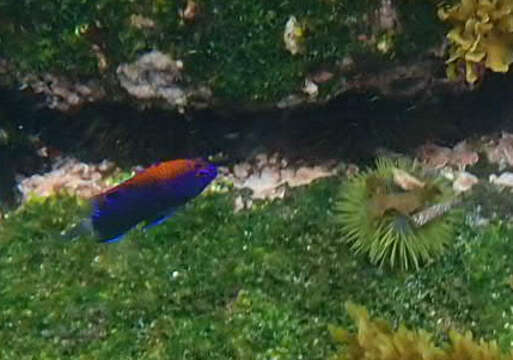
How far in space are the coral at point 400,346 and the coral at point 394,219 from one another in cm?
69

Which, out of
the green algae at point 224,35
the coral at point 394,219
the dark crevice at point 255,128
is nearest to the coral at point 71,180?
the dark crevice at point 255,128

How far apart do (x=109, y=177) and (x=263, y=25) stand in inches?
83.3

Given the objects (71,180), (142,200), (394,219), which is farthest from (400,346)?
(71,180)

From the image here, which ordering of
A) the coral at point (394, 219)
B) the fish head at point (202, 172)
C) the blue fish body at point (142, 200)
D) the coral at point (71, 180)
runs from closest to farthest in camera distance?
1. the blue fish body at point (142, 200)
2. the fish head at point (202, 172)
3. the coral at point (394, 219)
4. the coral at point (71, 180)

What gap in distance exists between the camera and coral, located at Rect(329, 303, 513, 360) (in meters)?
4.11

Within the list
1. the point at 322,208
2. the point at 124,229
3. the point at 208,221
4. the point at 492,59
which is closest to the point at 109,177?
the point at 208,221

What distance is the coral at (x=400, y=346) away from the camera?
4.11m

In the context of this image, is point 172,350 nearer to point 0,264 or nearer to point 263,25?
point 0,264

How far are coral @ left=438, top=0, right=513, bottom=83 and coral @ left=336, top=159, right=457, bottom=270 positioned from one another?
101 centimetres

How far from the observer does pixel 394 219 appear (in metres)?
5.01

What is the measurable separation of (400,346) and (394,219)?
1076 millimetres

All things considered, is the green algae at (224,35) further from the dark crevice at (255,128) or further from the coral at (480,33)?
the dark crevice at (255,128)

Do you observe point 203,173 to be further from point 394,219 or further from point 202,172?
point 394,219

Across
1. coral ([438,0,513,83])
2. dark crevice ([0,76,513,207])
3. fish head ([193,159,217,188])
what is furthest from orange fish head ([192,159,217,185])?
coral ([438,0,513,83])
